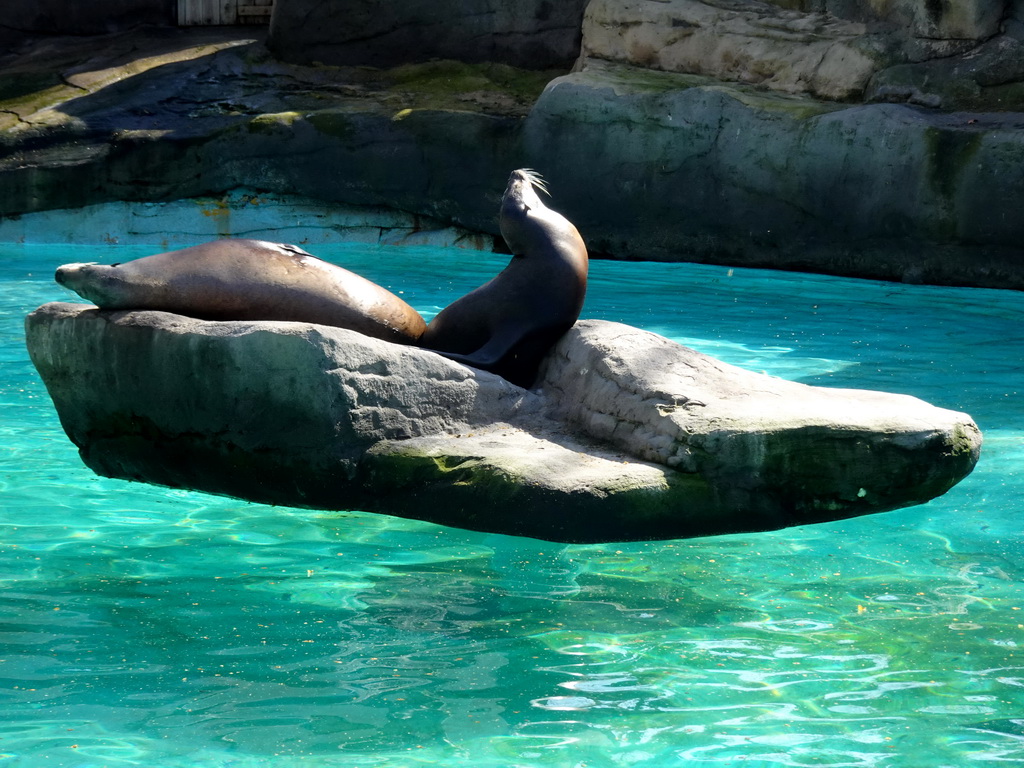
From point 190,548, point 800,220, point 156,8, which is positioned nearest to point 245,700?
point 190,548

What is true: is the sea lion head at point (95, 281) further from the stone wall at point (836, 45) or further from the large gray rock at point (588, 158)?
the stone wall at point (836, 45)

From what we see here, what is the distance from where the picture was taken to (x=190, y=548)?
4090 millimetres

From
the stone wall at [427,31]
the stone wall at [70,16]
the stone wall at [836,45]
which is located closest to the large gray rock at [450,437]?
the stone wall at [836,45]

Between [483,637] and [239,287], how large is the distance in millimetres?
1793

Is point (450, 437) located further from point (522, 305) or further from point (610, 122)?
point (610, 122)

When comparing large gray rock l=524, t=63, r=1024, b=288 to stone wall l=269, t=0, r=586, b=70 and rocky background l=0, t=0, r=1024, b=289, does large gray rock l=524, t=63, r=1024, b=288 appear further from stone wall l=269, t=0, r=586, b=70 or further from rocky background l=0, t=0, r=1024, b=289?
stone wall l=269, t=0, r=586, b=70

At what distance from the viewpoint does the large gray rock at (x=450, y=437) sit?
151 inches

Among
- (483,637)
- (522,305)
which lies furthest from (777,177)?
(483,637)

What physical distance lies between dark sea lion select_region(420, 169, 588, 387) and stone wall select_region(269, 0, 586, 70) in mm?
8027

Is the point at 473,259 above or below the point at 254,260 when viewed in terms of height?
below

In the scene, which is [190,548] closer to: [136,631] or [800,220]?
[136,631]

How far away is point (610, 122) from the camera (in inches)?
431

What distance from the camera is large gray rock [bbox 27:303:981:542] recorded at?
12.6ft

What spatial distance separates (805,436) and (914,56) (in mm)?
7733
